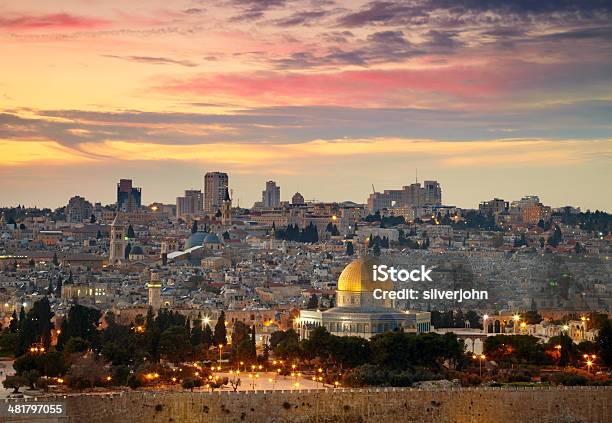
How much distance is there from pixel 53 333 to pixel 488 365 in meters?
14.9

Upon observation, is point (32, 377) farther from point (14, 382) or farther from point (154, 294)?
point (154, 294)

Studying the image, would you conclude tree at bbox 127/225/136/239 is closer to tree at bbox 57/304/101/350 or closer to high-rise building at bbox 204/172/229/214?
high-rise building at bbox 204/172/229/214

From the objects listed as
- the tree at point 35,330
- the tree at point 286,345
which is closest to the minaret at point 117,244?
the tree at point 35,330

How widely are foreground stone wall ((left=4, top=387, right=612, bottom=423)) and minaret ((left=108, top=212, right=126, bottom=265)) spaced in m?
72.3

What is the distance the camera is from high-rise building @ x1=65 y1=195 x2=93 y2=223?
500ft

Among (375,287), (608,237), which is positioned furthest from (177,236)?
(375,287)

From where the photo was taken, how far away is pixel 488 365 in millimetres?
47719

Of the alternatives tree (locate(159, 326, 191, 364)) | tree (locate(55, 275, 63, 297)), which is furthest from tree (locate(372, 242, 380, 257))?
tree (locate(159, 326, 191, 364))

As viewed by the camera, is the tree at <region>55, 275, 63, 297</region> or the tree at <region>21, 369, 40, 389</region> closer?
the tree at <region>21, 369, 40, 389</region>

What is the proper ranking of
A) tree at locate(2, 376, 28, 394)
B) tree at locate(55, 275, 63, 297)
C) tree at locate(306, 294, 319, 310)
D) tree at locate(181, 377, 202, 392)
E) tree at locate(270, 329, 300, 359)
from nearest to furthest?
tree at locate(2, 376, 28, 394) < tree at locate(181, 377, 202, 392) < tree at locate(270, 329, 300, 359) < tree at locate(306, 294, 319, 310) < tree at locate(55, 275, 63, 297)

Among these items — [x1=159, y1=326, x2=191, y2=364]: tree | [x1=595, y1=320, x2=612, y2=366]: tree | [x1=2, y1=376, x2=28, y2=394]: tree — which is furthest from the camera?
[x1=159, y1=326, x2=191, y2=364]: tree

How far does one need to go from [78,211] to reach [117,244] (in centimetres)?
3930

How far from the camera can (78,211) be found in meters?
155

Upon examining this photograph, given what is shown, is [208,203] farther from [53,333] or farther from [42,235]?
[53,333]
